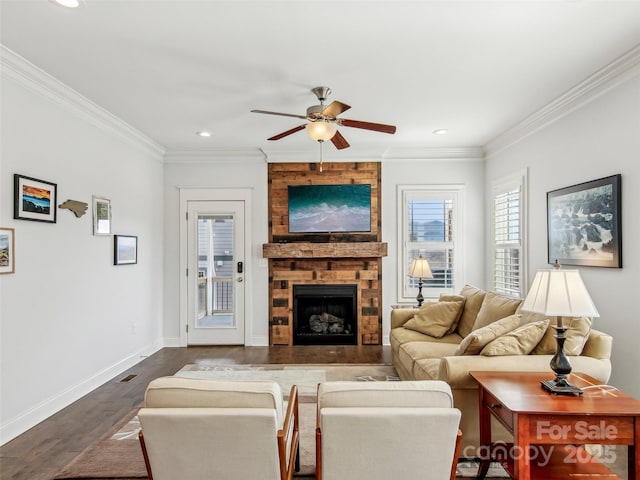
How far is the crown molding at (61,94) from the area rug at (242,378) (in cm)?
268

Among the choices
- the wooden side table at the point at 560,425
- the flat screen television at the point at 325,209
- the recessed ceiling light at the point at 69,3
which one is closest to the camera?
the wooden side table at the point at 560,425

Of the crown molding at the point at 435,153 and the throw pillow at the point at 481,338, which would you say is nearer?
the throw pillow at the point at 481,338

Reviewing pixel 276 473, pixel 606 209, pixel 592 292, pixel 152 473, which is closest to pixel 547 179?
pixel 606 209

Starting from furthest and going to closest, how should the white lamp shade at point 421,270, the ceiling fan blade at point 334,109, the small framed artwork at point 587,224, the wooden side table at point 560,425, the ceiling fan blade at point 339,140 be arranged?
the white lamp shade at point 421,270 → the ceiling fan blade at point 339,140 → the small framed artwork at point 587,224 → the ceiling fan blade at point 334,109 → the wooden side table at point 560,425

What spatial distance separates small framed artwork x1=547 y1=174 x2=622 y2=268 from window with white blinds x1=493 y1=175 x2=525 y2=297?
0.64 meters

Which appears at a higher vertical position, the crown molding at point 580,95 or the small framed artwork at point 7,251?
the crown molding at point 580,95

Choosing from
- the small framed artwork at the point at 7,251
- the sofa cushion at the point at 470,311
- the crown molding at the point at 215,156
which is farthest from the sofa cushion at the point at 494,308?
the small framed artwork at the point at 7,251

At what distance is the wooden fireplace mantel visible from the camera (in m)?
5.27

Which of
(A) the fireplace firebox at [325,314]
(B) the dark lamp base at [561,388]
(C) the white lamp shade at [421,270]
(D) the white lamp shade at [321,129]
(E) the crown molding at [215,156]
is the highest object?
(E) the crown molding at [215,156]

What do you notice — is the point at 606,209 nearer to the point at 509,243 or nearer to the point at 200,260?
the point at 509,243

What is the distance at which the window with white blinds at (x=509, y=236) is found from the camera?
176 inches

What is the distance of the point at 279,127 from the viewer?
440 centimetres

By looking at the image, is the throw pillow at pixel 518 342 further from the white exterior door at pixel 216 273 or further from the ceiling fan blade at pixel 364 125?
the white exterior door at pixel 216 273

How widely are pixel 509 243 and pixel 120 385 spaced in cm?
461
